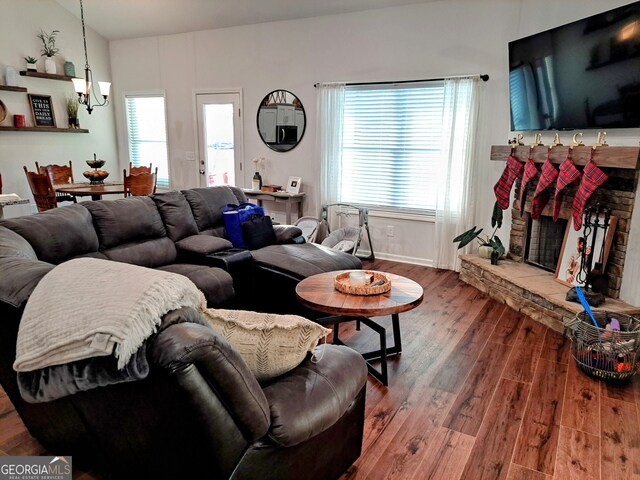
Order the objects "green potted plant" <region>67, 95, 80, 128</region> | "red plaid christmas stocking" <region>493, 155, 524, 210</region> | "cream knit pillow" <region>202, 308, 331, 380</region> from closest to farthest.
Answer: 1. "cream knit pillow" <region>202, 308, 331, 380</region>
2. "red plaid christmas stocking" <region>493, 155, 524, 210</region>
3. "green potted plant" <region>67, 95, 80, 128</region>

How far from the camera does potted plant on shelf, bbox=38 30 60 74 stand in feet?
19.7

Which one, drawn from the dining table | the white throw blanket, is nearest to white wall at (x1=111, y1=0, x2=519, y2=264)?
the dining table

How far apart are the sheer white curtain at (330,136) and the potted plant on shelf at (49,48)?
151 inches

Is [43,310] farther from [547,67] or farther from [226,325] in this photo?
[547,67]

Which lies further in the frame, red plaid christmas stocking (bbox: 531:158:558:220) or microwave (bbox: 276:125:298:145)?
microwave (bbox: 276:125:298:145)

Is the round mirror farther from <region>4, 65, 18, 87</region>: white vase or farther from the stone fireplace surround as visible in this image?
<region>4, 65, 18, 87</region>: white vase

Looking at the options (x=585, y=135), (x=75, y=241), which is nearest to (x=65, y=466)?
(x=75, y=241)

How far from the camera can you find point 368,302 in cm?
244

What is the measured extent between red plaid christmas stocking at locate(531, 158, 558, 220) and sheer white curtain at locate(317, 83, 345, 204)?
2.31m

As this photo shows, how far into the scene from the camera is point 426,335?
3271mm

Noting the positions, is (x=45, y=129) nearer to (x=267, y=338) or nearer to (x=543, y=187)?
(x=267, y=338)

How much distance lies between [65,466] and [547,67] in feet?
13.7

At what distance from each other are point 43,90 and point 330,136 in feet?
13.6

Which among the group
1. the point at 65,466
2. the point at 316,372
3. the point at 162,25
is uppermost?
the point at 162,25
